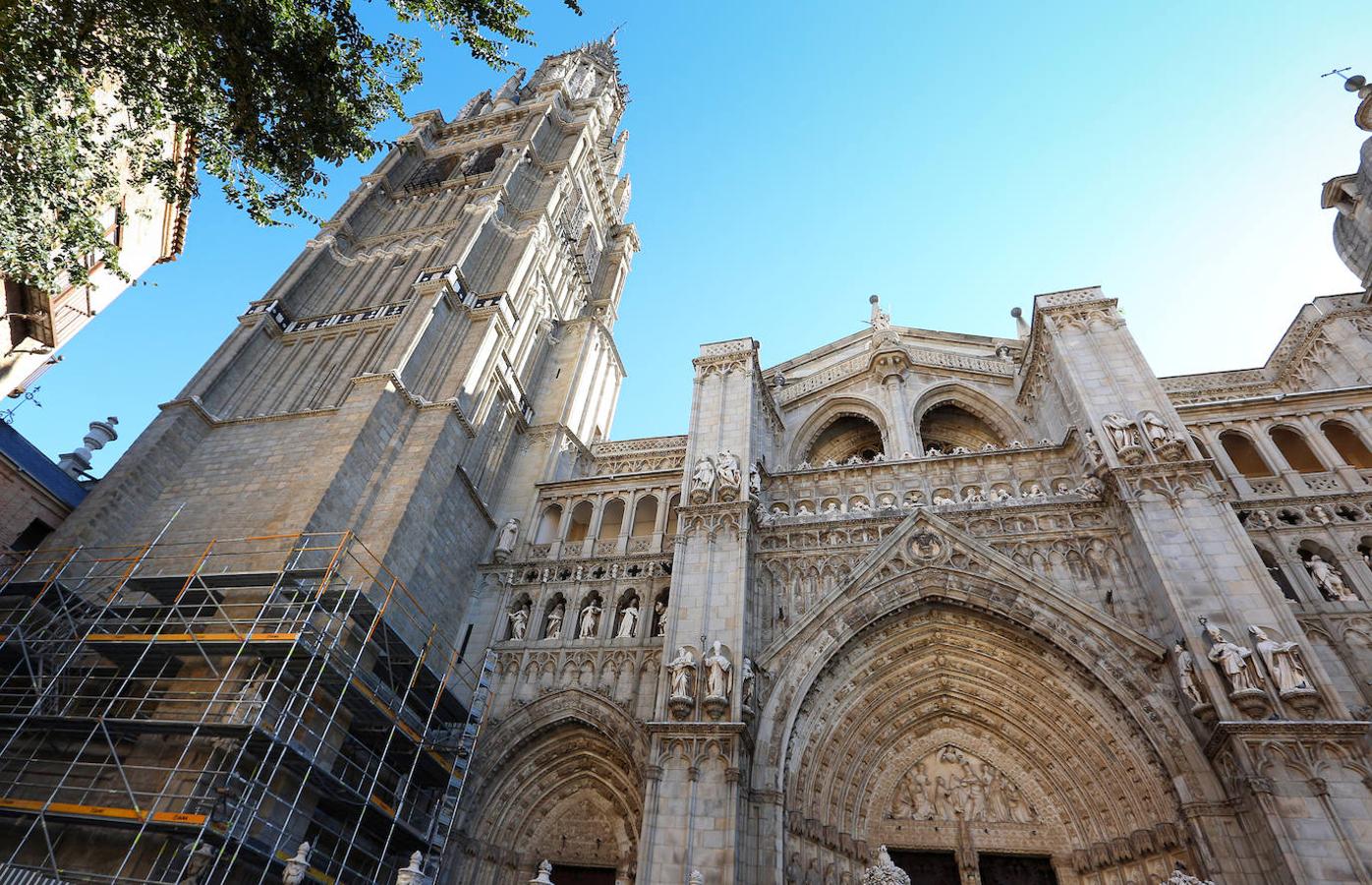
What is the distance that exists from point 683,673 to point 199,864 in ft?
26.5

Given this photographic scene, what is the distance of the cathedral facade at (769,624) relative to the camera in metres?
12.1

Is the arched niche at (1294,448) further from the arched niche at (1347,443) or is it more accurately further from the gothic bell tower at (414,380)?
the gothic bell tower at (414,380)

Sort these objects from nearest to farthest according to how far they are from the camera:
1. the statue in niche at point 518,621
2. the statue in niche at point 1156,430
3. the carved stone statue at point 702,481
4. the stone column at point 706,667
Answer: the stone column at point 706,667
the statue in niche at point 1156,430
the carved stone statue at point 702,481
the statue in niche at point 518,621

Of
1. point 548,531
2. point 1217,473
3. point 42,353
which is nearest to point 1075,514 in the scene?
point 1217,473

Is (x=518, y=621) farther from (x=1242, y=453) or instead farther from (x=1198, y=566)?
(x=1242, y=453)

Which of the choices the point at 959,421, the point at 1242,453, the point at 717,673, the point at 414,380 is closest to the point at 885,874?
the point at 717,673

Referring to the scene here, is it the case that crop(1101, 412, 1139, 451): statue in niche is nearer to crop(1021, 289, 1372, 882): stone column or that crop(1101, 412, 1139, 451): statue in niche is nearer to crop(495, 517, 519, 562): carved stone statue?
crop(1021, 289, 1372, 882): stone column

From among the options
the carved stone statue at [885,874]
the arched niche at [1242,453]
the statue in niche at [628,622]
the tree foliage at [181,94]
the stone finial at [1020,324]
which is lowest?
the carved stone statue at [885,874]

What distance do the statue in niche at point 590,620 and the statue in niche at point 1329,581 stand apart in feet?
49.5

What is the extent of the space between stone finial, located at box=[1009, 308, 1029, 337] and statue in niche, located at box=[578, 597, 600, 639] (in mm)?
16801

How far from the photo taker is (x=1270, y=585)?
1295cm

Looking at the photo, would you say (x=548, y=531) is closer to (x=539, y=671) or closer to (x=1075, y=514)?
(x=539, y=671)

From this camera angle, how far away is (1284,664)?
11773 millimetres

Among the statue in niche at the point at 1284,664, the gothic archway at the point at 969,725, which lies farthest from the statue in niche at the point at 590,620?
the statue in niche at the point at 1284,664
